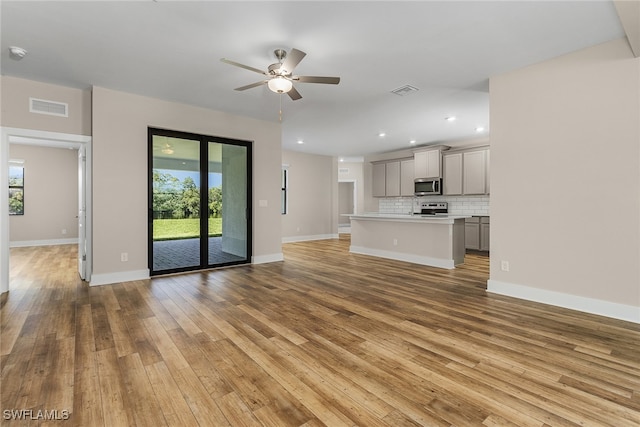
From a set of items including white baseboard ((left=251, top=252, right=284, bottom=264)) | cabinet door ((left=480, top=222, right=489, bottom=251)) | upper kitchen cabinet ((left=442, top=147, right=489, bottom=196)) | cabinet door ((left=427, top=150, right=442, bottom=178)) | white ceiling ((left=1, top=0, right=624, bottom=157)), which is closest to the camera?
white ceiling ((left=1, top=0, right=624, bottom=157))

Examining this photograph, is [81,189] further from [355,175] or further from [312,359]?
[355,175]

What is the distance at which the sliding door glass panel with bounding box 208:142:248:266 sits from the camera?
5426mm

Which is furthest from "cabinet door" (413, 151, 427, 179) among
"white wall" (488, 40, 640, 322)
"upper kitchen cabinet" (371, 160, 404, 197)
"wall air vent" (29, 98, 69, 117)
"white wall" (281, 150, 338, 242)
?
"wall air vent" (29, 98, 69, 117)

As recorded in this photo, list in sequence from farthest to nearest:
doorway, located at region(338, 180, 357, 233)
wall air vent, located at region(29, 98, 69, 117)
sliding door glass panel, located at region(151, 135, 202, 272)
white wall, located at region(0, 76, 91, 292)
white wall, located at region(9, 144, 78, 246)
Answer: doorway, located at region(338, 180, 357, 233) < white wall, located at region(9, 144, 78, 246) < sliding door glass panel, located at region(151, 135, 202, 272) < wall air vent, located at region(29, 98, 69, 117) < white wall, located at region(0, 76, 91, 292)

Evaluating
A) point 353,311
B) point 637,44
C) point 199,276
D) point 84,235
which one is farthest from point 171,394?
point 637,44

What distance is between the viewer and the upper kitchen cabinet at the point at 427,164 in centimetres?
775

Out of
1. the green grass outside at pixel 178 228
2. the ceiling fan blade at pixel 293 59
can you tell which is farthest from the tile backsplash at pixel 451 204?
the ceiling fan blade at pixel 293 59

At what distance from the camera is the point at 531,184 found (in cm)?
359

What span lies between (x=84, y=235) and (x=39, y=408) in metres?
3.56

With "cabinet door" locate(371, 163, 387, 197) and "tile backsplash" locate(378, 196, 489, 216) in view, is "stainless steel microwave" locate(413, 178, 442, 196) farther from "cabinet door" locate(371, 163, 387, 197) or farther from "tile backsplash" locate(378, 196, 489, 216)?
"cabinet door" locate(371, 163, 387, 197)

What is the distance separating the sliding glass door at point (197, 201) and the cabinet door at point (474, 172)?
514 centimetres

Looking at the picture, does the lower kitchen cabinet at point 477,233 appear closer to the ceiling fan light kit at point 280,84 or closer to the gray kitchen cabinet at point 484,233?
the gray kitchen cabinet at point 484,233

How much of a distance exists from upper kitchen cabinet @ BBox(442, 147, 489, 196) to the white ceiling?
8.57 feet
